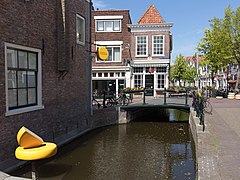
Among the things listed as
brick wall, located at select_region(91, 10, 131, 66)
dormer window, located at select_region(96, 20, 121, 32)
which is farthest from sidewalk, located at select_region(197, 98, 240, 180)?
dormer window, located at select_region(96, 20, 121, 32)

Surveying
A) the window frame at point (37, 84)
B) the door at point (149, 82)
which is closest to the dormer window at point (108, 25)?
the door at point (149, 82)

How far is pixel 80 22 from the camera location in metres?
10.9

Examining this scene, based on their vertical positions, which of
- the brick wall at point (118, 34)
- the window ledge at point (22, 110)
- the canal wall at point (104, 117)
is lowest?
the canal wall at point (104, 117)

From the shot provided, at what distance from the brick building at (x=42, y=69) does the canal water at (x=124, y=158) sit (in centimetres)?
107

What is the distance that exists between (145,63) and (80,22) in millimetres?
10898

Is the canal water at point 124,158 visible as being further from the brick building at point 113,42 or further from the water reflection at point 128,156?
the brick building at point 113,42

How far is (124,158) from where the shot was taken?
7.48 meters

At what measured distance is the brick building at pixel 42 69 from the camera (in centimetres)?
600

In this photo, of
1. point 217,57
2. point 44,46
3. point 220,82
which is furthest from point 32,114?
point 220,82

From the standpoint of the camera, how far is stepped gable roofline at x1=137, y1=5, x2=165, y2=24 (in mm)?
21438

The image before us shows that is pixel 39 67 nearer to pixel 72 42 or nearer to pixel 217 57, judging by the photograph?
pixel 72 42

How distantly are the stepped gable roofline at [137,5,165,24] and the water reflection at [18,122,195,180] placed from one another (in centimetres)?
1330

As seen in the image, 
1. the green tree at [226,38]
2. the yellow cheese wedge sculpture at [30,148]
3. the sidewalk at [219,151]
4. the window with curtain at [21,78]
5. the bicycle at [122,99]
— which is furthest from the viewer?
the green tree at [226,38]

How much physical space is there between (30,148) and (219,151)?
476cm
